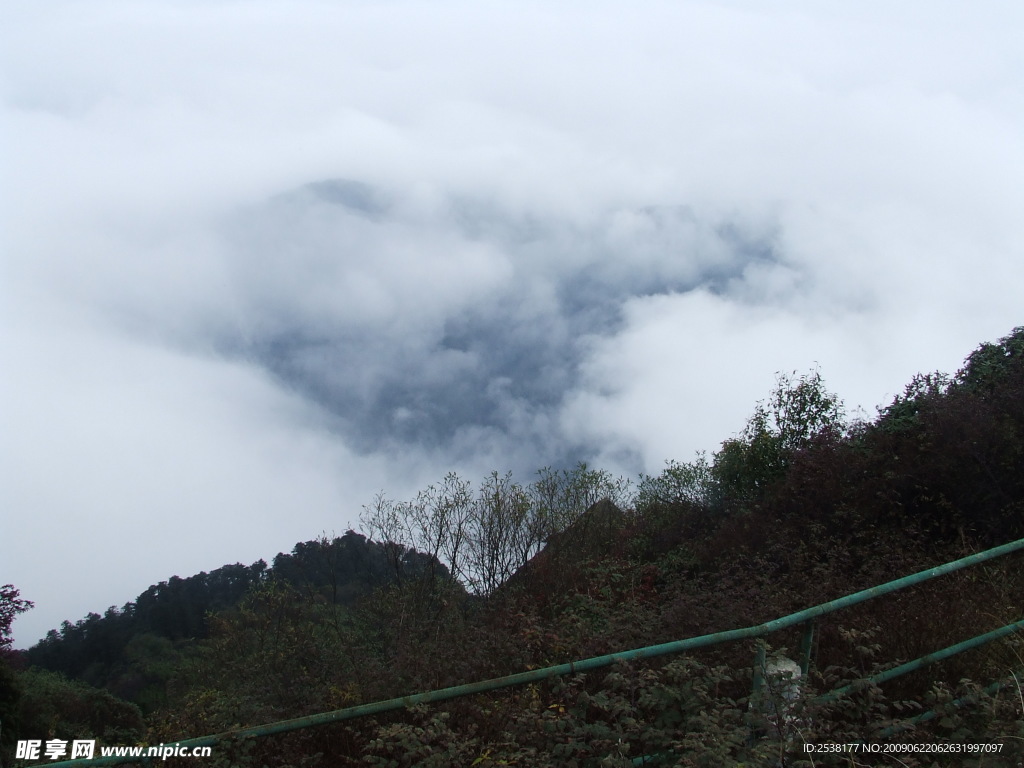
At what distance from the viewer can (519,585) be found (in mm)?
14703

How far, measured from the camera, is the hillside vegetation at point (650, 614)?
3.73 metres

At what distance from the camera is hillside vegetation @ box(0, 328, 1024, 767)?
3.73m

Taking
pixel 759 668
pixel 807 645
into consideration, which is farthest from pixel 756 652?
pixel 807 645

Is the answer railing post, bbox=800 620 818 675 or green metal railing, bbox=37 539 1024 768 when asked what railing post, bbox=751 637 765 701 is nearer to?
green metal railing, bbox=37 539 1024 768

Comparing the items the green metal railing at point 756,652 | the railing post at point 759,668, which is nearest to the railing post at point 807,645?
the green metal railing at point 756,652

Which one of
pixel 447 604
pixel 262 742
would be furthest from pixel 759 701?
pixel 447 604

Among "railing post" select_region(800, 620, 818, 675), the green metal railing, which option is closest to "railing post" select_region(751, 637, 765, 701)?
the green metal railing

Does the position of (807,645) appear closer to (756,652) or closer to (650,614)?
(756,652)

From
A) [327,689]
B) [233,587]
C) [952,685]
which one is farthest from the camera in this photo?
[233,587]

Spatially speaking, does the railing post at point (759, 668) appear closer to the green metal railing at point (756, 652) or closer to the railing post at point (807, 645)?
the green metal railing at point (756, 652)

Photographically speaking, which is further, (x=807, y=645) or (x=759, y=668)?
(x=807, y=645)

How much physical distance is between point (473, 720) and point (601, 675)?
889mm

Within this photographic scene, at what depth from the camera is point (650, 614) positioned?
295 inches

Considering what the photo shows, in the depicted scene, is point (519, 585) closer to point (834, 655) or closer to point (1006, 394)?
point (1006, 394)
